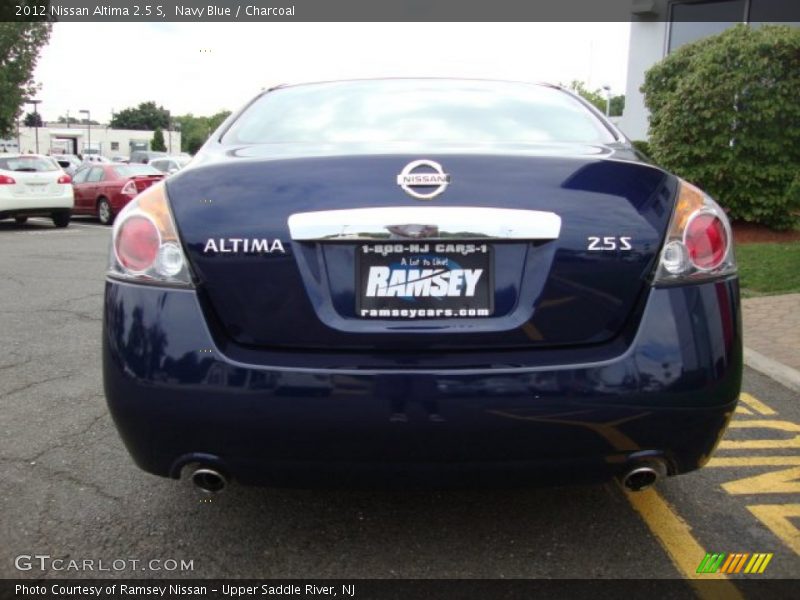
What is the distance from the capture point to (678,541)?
8.22ft

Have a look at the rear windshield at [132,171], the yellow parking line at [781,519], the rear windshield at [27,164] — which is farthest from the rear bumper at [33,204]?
the yellow parking line at [781,519]

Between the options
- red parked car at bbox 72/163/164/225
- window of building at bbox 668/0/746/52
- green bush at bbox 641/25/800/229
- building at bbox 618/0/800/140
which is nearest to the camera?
green bush at bbox 641/25/800/229

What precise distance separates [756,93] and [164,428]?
8773mm

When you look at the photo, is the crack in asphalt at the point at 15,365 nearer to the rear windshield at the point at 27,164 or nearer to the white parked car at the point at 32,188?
the white parked car at the point at 32,188

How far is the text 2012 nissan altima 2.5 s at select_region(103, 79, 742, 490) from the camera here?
6.40 feet

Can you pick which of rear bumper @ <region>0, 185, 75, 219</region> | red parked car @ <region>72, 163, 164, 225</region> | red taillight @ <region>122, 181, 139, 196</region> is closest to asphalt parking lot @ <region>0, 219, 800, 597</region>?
rear bumper @ <region>0, 185, 75, 219</region>

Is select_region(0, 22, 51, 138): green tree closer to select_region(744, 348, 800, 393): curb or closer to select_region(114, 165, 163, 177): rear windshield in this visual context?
select_region(114, 165, 163, 177): rear windshield

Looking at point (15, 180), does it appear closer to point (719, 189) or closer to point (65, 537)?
point (719, 189)

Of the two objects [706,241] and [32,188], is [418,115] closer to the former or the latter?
[706,241]

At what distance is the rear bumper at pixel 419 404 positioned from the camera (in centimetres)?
194

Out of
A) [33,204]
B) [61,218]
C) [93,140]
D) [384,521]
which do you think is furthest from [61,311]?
[93,140]

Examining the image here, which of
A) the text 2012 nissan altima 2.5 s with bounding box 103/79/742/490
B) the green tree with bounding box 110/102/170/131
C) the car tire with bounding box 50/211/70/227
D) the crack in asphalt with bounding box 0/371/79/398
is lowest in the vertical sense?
the car tire with bounding box 50/211/70/227

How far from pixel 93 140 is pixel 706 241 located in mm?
113291

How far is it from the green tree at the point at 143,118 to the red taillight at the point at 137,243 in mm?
136203
